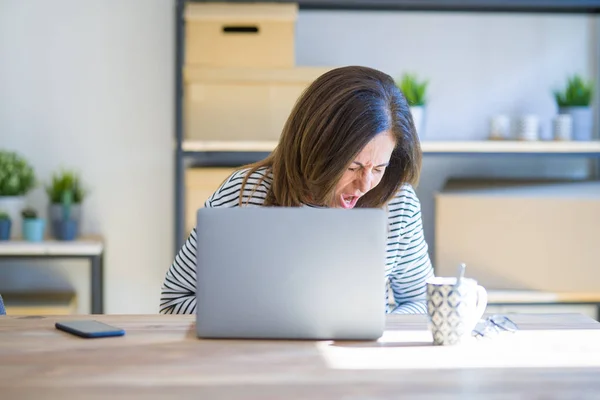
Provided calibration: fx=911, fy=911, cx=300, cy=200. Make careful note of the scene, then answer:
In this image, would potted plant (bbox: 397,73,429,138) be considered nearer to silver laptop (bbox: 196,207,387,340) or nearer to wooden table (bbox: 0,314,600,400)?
wooden table (bbox: 0,314,600,400)

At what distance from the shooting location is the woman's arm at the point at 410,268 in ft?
6.47

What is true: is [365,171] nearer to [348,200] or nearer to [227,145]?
[348,200]

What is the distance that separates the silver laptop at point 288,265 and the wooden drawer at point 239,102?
5.28ft

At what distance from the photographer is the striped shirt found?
72.4 inches

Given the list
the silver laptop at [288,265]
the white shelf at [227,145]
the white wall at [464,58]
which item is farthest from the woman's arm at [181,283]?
the white wall at [464,58]

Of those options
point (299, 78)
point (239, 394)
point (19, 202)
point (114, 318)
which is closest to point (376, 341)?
point (239, 394)

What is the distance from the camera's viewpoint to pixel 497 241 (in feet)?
9.86

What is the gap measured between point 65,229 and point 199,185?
0.47m

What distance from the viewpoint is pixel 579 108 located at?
312 cm

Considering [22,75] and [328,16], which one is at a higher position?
[328,16]

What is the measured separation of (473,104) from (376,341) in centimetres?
206

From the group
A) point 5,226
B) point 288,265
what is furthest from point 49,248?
point 288,265

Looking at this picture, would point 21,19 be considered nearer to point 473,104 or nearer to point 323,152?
point 473,104

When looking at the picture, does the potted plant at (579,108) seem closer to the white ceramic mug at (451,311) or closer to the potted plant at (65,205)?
the potted plant at (65,205)
